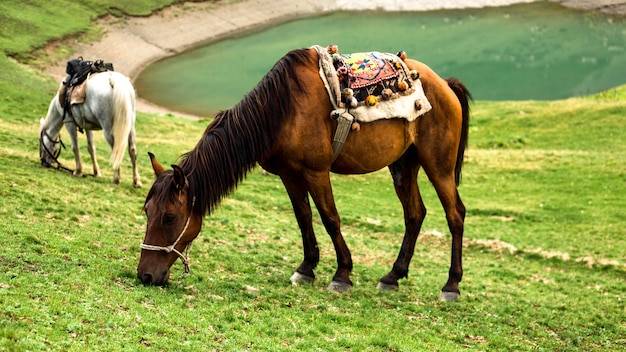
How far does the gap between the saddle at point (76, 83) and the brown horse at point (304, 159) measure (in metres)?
6.52

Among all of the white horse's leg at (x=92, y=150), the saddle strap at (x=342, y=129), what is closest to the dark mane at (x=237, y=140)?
the saddle strap at (x=342, y=129)

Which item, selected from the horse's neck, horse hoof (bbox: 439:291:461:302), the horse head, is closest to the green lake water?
the horse's neck

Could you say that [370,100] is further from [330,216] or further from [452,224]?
[452,224]

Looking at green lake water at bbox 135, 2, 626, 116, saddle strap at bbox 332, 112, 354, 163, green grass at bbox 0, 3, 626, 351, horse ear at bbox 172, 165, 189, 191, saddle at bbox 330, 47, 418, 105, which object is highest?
saddle at bbox 330, 47, 418, 105

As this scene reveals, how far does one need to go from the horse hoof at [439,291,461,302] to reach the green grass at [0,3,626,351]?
0.18 metres

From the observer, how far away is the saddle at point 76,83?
13719 millimetres

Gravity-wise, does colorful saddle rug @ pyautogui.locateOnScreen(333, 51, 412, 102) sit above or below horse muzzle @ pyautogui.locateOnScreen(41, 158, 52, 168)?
above

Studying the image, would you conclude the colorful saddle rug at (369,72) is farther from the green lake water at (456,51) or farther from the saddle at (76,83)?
the green lake water at (456,51)

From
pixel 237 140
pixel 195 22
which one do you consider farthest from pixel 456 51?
pixel 237 140

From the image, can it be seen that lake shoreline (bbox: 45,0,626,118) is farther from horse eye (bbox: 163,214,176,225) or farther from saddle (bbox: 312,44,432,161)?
horse eye (bbox: 163,214,176,225)

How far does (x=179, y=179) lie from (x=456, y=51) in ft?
142

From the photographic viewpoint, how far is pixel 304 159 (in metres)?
8.39

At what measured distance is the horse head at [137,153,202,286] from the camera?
754 centimetres

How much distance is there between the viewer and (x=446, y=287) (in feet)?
31.6
